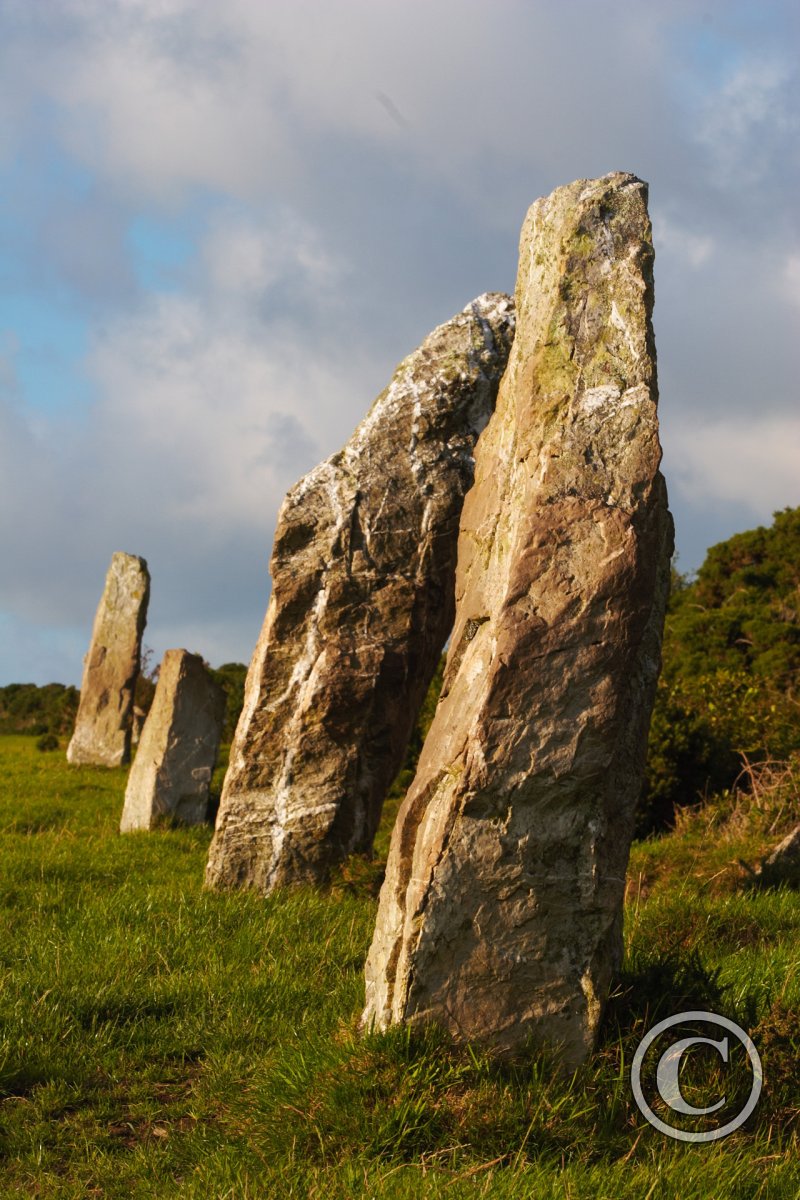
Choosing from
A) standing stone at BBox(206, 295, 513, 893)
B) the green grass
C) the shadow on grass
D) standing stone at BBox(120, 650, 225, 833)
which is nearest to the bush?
standing stone at BBox(206, 295, 513, 893)

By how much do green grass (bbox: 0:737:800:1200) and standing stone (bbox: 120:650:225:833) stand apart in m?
3.69

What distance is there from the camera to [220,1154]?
4969 mm

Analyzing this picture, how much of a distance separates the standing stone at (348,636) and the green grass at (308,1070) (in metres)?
0.78

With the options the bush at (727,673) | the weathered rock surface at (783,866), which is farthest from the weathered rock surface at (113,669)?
the weathered rock surface at (783,866)

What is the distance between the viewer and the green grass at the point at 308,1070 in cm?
Result: 466

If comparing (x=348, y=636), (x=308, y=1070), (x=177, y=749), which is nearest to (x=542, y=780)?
(x=308, y=1070)

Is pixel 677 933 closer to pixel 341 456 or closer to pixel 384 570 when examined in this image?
pixel 384 570

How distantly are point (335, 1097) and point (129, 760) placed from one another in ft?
51.0

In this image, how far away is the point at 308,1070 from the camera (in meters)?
5.18

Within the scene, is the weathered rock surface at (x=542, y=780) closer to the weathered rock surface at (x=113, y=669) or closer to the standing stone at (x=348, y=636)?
the standing stone at (x=348, y=636)

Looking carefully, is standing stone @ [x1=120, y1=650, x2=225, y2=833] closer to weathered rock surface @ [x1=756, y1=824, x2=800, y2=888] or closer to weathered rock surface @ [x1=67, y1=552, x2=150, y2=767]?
weathered rock surface @ [x1=756, y1=824, x2=800, y2=888]

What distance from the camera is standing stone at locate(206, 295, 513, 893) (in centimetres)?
949

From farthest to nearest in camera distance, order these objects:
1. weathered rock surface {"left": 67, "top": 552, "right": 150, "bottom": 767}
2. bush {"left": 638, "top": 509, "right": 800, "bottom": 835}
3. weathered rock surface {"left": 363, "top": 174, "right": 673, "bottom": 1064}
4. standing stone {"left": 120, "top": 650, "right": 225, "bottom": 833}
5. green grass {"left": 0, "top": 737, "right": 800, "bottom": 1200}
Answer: weathered rock surface {"left": 67, "top": 552, "right": 150, "bottom": 767}, bush {"left": 638, "top": 509, "right": 800, "bottom": 835}, standing stone {"left": 120, "top": 650, "right": 225, "bottom": 833}, weathered rock surface {"left": 363, "top": 174, "right": 673, "bottom": 1064}, green grass {"left": 0, "top": 737, "right": 800, "bottom": 1200}

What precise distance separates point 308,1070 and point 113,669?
16.3 metres
